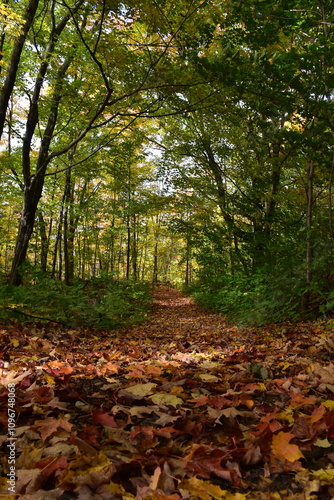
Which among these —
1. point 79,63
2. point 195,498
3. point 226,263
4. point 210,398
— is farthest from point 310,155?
point 226,263

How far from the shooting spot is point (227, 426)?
1585mm

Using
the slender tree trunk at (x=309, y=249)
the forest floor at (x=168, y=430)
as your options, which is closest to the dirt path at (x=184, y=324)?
the slender tree trunk at (x=309, y=249)

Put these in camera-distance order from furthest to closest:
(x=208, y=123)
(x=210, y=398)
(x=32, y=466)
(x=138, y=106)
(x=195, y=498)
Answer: (x=208, y=123) < (x=138, y=106) < (x=210, y=398) < (x=32, y=466) < (x=195, y=498)

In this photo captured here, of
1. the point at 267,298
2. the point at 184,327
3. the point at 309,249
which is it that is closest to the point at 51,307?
the point at 184,327

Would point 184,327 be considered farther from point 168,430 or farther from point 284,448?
point 284,448

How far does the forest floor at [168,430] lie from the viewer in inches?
43.6

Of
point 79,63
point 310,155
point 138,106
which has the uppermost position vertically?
point 79,63

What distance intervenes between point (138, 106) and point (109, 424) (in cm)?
738

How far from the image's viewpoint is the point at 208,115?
7605mm

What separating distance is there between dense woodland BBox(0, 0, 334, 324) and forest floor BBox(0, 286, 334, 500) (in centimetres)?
290

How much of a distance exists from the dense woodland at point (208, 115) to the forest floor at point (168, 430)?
290cm

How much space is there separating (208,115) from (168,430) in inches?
298

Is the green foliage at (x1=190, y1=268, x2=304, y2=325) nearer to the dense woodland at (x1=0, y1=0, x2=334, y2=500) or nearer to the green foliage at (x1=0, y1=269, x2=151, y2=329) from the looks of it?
the dense woodland at (x1=0, y1=0, x2=334, y2=500)

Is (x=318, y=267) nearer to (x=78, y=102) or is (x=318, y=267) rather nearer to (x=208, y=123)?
(x=208, y=123)
